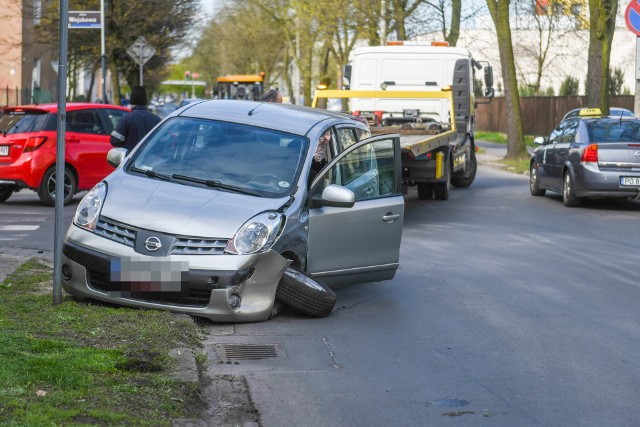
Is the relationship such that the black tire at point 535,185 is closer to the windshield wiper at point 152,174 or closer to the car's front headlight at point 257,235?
the windshield wiper at point 152,174

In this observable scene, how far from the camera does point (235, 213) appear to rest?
8242 mm

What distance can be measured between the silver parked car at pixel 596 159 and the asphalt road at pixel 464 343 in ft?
14.2

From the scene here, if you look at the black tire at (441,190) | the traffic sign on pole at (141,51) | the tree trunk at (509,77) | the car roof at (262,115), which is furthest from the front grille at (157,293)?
the traffic sign on pole at (141,51)

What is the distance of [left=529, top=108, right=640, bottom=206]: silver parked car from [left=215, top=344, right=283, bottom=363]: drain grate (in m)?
11.8

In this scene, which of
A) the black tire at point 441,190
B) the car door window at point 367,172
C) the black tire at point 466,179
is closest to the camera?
the car door window at point 367,172

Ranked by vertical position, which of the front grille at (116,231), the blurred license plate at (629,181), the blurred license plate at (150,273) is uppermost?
the front grille at (116,231)

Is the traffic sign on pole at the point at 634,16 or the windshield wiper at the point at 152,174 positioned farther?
the traffic sign on pole at the point at 634,16

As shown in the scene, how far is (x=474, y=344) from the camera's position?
7832mm

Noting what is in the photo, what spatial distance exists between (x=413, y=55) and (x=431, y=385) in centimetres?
1584

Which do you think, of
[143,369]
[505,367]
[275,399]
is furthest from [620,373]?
[143,369]

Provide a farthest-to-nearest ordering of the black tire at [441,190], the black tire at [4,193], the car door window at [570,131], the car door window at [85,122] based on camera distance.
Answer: the black tire at [441,190]
the car door window at [570,131]
the black tire at [4,193]
the car door window at [85,122]

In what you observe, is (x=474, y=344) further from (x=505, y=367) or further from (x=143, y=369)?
(x=143, y=369)

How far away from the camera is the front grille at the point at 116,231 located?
8.12m

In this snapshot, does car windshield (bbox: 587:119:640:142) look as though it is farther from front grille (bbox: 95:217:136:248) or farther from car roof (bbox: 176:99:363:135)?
front grille (bbox: 95:217:136:248)
